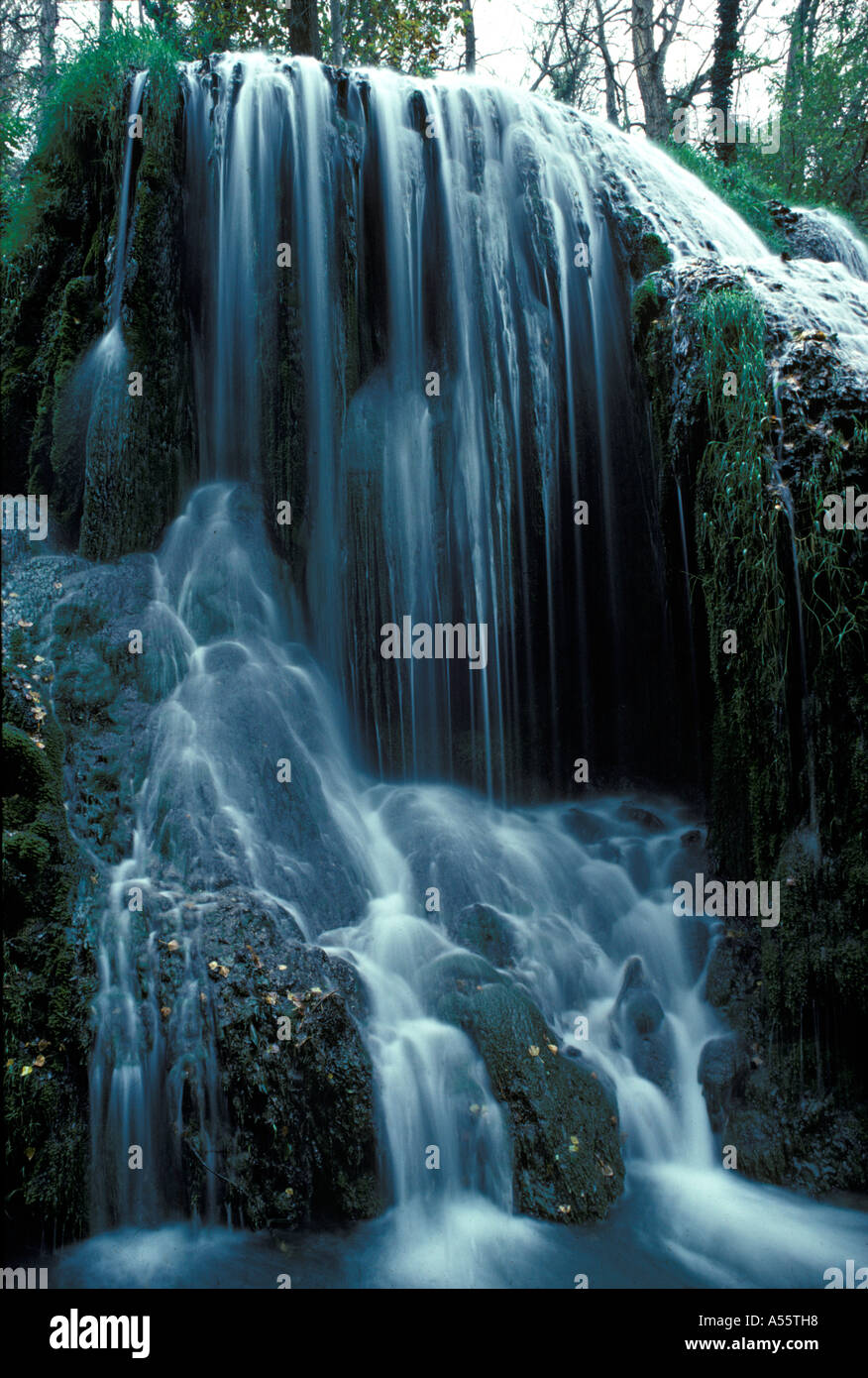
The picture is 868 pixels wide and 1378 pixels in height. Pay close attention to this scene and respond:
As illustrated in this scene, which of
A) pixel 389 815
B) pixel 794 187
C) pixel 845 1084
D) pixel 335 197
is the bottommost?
pixel 845 1084

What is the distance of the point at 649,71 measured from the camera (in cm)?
1536

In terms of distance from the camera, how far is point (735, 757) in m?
5.42

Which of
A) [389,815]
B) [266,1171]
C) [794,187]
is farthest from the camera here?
[794,187]

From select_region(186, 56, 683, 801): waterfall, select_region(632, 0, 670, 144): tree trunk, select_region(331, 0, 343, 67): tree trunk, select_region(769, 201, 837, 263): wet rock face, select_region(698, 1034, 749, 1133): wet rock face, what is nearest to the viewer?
select_region(698, 1034, 749, 1133): wet rock face

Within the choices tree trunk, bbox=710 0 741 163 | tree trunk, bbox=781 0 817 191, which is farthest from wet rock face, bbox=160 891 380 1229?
tree trunk, bbox=781 0 817 191

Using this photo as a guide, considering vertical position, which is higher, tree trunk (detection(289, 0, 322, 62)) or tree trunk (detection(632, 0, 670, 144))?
tree trunk (detection(632, 0, 670, 144))

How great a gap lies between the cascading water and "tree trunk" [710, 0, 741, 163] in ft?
18.0

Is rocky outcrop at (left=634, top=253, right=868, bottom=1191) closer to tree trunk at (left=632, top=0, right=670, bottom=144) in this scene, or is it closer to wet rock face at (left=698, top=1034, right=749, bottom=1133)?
wet rock face at (left=698, top=1034, right=749, bottom=1133)

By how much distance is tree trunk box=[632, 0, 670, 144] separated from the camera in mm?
15086

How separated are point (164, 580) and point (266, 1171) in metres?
3.96

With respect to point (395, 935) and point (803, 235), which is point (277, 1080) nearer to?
point (395, 935)

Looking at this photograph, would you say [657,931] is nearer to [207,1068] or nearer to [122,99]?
[207,1068]

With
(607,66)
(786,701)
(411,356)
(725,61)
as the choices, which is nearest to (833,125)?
(725,61)

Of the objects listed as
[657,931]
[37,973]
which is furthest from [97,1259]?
[657,931]
